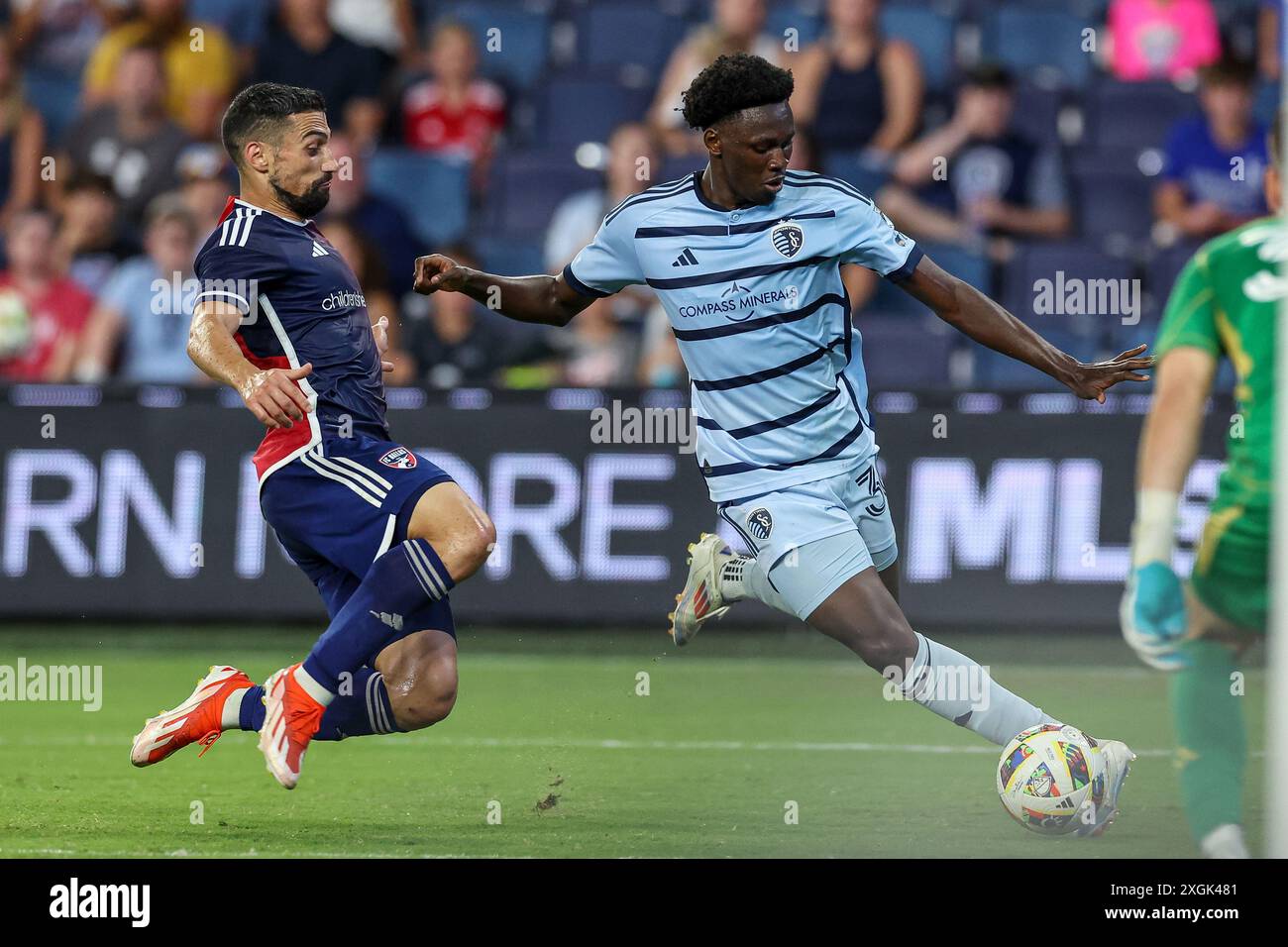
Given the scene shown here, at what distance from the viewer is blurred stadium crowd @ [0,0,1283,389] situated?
11016 mm

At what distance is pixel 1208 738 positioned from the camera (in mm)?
5336

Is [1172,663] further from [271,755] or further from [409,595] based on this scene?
[271,755]

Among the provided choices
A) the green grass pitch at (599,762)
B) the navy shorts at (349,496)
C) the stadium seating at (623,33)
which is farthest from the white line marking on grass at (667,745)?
the stadium seating at (623,33)

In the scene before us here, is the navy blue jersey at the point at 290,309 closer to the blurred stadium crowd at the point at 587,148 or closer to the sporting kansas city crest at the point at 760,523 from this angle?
the sporting kansas city crest at the point at 760,523

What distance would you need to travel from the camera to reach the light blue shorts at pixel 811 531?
5527 millimetres

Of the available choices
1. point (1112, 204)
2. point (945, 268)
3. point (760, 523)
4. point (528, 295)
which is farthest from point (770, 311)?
point (1112, 204)

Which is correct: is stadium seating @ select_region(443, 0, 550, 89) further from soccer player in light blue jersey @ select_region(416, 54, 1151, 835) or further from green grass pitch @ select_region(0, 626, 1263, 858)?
soccer player in light blue jersey @ select_region(416, 54, 1151, 835)

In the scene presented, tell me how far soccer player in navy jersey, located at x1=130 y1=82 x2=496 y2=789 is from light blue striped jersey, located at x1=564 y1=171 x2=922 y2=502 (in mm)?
840

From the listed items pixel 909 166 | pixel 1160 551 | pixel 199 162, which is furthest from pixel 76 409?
pixel 1160 551

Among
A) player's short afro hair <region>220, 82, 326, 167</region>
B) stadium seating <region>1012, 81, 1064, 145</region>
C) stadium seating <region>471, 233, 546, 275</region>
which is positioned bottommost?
stadium seating <region>471, 233, 546, 275</region>

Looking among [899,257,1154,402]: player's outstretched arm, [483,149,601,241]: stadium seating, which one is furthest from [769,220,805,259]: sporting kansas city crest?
[483,149,601,241]: stadium seating

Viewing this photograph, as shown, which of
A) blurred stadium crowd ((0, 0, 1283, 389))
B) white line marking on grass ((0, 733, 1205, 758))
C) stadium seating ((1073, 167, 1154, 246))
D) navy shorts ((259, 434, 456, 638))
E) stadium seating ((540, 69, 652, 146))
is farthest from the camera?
stadium seating ((540, 69, 652, 146))

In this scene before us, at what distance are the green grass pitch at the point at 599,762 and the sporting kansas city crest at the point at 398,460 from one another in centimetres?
112
